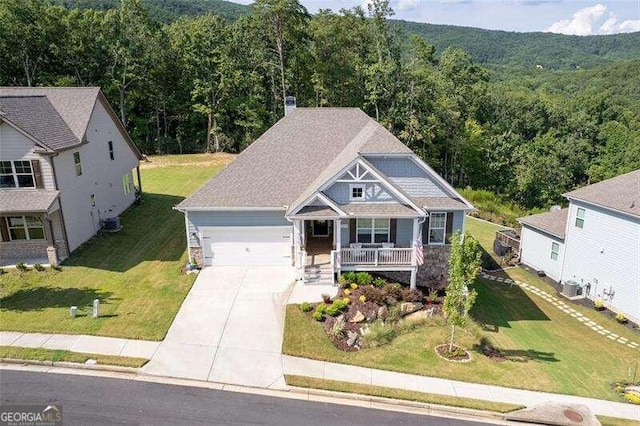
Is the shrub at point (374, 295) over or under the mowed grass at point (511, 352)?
over

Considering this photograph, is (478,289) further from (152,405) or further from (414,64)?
(414,64)

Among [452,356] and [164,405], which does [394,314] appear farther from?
[164,405]

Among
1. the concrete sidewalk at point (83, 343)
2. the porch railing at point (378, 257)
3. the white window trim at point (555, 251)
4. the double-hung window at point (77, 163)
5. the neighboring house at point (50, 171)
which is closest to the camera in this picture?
the concrete sidewalk at point (83, 343)

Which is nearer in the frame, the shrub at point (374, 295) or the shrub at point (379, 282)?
the shrub at point (374, 295)

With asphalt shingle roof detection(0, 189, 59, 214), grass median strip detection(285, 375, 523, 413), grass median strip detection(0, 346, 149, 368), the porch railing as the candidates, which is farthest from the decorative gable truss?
asphalt shingle roof detection(0, 189, 59, 214)

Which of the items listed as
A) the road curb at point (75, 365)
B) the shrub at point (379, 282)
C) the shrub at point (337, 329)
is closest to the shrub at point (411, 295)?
the shrub at point (379, 282)


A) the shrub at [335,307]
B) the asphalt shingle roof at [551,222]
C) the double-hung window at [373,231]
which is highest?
the double-hung window at [373,231]

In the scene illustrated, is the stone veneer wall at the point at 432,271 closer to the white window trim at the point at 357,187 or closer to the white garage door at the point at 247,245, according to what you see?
the white window trim at the point at 357,187
